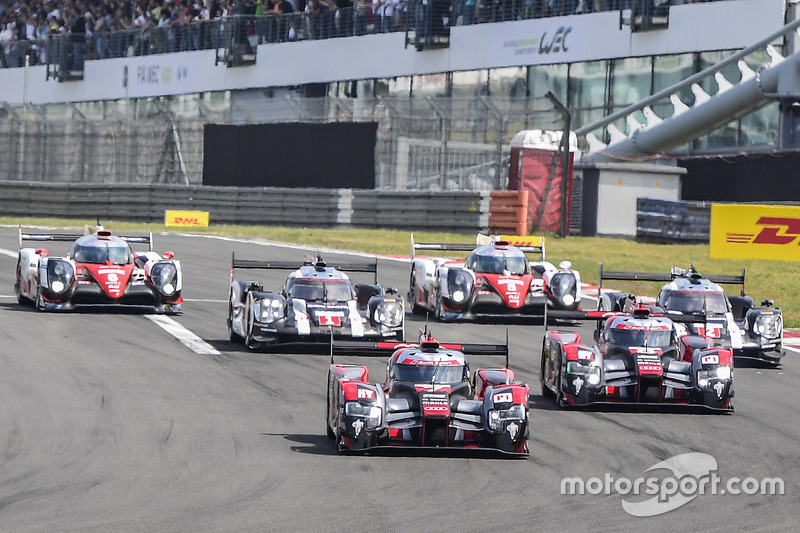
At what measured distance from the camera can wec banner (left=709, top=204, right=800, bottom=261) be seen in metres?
21.6

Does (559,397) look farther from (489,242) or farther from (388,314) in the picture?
(489,242)

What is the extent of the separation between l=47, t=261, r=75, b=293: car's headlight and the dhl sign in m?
17.0

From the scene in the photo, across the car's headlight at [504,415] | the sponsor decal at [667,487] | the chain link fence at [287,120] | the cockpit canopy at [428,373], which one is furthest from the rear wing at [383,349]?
the chain link fence at [287,120]

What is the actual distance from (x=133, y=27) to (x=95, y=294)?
3692cm

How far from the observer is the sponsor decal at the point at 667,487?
9.70m

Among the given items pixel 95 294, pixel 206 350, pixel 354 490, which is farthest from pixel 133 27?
pixel 354 490

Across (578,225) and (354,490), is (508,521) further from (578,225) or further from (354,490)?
(578,225)

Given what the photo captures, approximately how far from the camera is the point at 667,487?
10281 mm

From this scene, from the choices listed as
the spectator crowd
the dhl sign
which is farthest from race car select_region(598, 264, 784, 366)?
the spectator crowd

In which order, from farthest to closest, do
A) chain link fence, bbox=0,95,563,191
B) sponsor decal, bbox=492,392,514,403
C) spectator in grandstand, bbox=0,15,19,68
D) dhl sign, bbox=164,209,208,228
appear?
1. spectator in grandstand, bbox=0,15,19,68
2. dhl sign, bbox=164,209,208,228
3. chain link fence, bbox=0,95,563,191
4. sponsor decal, bbox=492,392,514,403

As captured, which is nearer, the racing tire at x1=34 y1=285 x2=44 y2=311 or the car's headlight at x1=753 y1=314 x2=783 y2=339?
the car's headlight at x1=753 y1=314 x2=783 y2=339

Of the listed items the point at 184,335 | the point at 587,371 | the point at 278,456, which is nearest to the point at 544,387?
the point at 587,371

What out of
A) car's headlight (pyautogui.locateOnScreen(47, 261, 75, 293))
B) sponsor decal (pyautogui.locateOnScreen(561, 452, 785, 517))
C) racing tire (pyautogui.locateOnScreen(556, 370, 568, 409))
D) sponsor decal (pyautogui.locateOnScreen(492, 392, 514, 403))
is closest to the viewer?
sponsor decal (pyautogui.locateOnScreen(561, 452, 785, 517))

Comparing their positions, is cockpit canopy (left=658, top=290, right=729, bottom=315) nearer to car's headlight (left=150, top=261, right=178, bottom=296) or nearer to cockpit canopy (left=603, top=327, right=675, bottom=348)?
cockpit canopy (left=603, top=327, right=675, bottom=348)
